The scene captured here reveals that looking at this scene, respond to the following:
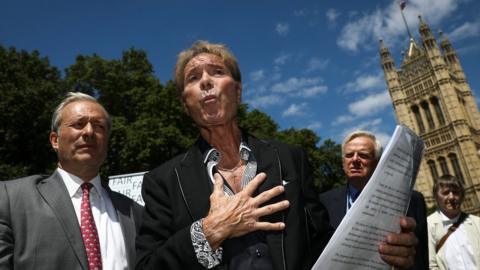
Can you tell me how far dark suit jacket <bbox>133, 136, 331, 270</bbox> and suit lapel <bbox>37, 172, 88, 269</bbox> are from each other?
0.69 m

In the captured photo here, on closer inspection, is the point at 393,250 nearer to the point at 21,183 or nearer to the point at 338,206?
the point at 21,183

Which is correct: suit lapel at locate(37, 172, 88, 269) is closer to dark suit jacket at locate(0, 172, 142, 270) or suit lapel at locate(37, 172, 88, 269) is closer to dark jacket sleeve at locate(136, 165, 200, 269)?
dark suit jacket at locate(0, 172, 142, 270)

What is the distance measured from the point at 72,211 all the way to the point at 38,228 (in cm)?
24

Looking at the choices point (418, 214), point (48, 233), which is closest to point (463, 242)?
point (418, 214)

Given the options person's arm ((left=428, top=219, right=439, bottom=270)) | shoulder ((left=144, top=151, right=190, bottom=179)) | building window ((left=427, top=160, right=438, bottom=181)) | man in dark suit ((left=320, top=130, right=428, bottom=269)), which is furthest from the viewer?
building window ((left=427, top=160, right=438, bottom=181))

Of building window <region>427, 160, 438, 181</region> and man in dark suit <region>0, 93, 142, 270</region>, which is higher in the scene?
building window <region>427, 160, 438, 181</region>

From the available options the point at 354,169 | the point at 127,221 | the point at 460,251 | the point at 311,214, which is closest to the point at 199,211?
the point at 311,214

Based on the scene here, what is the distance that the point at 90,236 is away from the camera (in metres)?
2.62

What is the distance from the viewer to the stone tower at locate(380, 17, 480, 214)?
55.3 m

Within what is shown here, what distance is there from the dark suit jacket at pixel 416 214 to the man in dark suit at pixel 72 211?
2.23m

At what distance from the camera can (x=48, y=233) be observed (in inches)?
95.7

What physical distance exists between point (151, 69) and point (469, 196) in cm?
5101

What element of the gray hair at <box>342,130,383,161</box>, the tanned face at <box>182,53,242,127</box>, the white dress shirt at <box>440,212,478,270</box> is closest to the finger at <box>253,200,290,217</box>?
the tanned face at <box>182,53,242,127</box>

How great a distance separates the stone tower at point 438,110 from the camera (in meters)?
55.3
